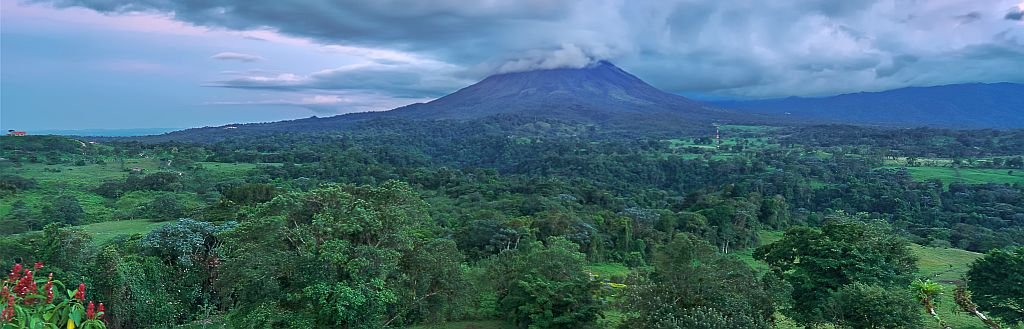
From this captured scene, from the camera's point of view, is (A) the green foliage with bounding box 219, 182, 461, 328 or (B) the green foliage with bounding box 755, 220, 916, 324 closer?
(A) the green foliage with bounding box 219, 182, 461, 328

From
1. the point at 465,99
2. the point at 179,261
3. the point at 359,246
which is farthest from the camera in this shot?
the point at 465,99

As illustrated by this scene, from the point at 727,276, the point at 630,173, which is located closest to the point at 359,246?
the point at 727,276

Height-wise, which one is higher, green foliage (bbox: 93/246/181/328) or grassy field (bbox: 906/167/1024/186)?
green foliage (bbox: 93/246/181/328)

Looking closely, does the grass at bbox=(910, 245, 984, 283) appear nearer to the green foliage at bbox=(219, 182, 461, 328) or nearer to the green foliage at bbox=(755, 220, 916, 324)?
the green foliage at bbox=(755, 220, 916, 324)

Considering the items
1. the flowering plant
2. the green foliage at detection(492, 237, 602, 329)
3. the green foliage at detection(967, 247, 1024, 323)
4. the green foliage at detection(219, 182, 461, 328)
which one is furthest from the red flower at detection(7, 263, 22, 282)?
the green foliage at detection(967, 247, 1024, 323)

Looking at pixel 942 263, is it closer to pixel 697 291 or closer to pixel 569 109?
pixel 697 291

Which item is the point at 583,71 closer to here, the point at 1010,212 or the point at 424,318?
the point at 1010,212

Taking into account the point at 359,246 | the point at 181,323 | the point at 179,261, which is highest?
the point at 359,246
